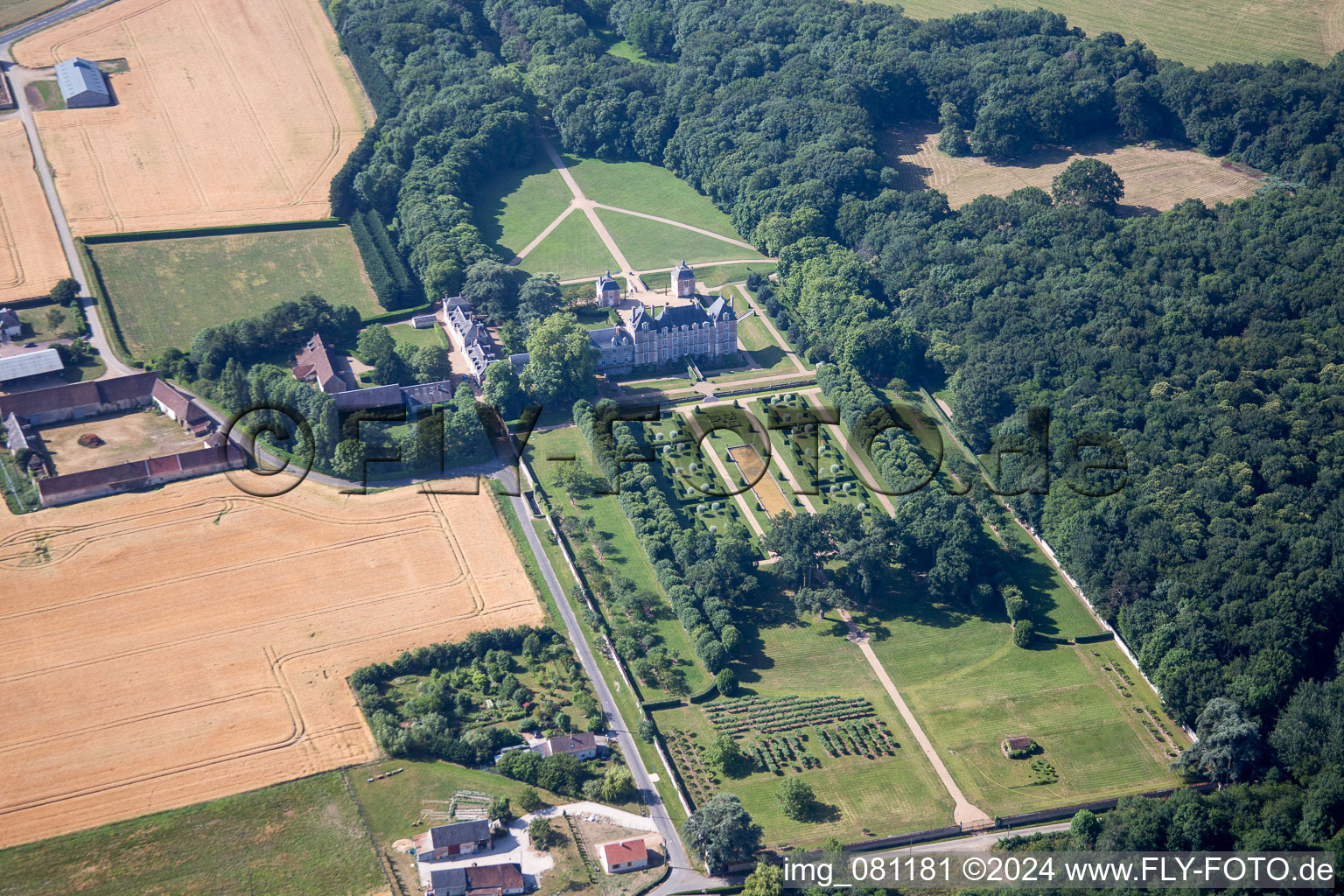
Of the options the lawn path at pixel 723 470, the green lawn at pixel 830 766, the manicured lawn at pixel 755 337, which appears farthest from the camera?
the manicured lawn at pixel 755 337

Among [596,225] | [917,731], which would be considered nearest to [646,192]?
[596,225]

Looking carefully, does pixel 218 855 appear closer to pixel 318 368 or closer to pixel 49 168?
pixel 318 368

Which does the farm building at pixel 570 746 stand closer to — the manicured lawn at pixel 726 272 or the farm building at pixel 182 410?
the farm building at pixel 182 410

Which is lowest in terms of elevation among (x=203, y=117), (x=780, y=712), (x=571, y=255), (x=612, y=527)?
(x=780, y=712)

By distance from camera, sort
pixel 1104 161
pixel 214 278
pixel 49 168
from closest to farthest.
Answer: pixel 214 278 → pixel 49 168 → pixel 1104 161

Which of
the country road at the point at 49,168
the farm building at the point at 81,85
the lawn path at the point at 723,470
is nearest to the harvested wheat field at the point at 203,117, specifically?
the country road at the point at 49,168
